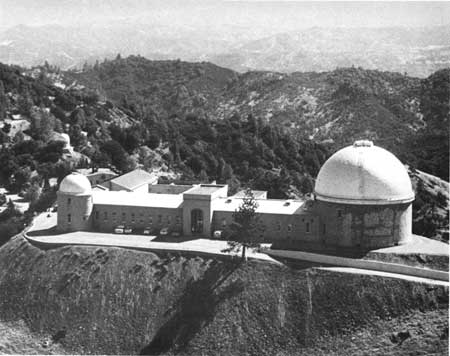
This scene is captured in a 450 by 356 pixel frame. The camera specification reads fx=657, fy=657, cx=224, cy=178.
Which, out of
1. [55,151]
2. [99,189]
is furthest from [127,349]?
[55,151]

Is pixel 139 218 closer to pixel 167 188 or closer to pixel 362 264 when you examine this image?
pixel 167 188

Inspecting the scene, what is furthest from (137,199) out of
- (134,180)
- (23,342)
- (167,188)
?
(23,342)

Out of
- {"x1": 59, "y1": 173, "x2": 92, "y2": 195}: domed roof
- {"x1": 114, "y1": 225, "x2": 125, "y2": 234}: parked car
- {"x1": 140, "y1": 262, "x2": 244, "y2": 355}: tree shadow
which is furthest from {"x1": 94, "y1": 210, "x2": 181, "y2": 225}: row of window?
{"x1": 140, "y1": 262, "x2": 244, "y2": 355}: tree shadow

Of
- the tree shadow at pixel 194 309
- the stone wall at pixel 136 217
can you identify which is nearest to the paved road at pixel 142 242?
the stone wall at pixel 136 217

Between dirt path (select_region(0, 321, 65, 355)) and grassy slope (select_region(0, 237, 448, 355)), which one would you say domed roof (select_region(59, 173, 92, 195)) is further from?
dirt path (select_region(0, 321, 65, 355))

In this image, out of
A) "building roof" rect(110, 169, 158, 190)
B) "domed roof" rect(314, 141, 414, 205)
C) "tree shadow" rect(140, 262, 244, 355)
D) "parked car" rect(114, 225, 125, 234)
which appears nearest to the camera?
"tree shadow" rect(140, 262, 244, 355)

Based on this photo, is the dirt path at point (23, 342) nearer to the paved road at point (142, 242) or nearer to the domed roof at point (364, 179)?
the paved road at point (142, 242)
